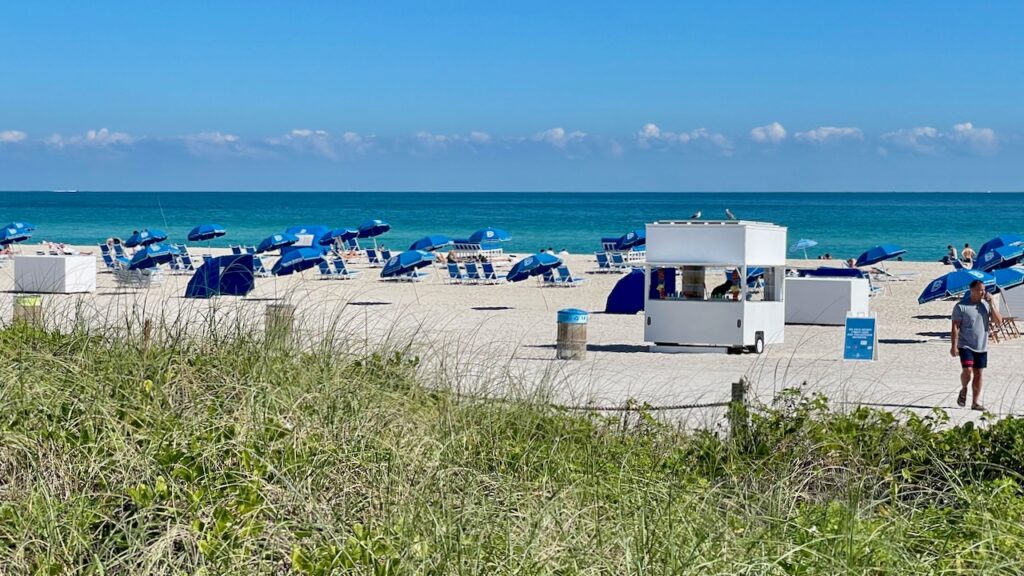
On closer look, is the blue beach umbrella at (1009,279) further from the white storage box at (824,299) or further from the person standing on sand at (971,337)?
the person standing on sand at (971,337)

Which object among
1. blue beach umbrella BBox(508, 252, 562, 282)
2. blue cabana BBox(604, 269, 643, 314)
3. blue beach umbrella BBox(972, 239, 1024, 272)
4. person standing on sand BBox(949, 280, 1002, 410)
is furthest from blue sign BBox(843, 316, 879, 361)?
blue beach umbrella BBox(508, 252, 562, 282)

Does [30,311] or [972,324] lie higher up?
[30,311]

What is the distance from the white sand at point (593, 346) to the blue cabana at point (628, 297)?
213 mm

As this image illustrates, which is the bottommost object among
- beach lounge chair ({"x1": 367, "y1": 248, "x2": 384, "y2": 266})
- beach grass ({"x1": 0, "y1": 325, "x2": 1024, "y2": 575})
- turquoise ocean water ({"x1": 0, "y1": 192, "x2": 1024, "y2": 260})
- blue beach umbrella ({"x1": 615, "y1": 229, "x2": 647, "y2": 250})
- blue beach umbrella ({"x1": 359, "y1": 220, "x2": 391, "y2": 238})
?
turquoise ocean water ({"x1": 0, "y1": 192, "x2": 1024, "y2": 260})

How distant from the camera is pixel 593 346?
14734mm

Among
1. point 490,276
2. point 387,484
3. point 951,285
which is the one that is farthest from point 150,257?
point 387,484

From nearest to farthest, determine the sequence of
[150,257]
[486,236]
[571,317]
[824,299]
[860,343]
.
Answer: [571,317] → [860,343] → [824,299] → [150,257] → [486,236]

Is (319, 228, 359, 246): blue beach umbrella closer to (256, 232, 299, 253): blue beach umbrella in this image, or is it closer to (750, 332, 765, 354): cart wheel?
(256, 232, 299, 253): blue beach umbrella

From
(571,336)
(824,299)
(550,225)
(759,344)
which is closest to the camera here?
(571,336)

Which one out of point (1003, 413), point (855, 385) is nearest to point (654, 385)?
point (855, 385)

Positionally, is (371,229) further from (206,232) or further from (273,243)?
(206,232)

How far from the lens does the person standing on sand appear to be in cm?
947

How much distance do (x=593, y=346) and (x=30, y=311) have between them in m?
8.10

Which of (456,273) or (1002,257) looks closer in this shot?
(1002,257)
